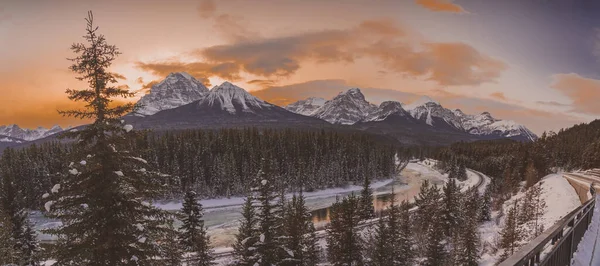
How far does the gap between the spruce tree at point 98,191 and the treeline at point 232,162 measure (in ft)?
234

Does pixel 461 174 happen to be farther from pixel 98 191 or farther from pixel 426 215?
pixel 98 191

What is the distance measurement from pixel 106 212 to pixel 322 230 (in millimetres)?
48401

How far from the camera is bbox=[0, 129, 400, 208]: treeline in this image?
90.1 m

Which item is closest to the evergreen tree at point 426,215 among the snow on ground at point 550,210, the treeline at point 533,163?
the snow on ground at point 550,210

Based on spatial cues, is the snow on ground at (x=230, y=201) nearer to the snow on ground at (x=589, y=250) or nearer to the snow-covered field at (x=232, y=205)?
the snow-covered field at (x=232, y=205)

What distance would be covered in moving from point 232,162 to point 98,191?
89537mm

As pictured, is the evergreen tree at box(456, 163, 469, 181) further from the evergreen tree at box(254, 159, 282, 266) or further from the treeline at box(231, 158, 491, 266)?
the evergreen tree at box(254, 159, 282, 266)

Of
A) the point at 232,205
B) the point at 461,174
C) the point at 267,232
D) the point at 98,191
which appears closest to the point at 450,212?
the point at 267,232

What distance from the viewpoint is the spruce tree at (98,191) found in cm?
1070

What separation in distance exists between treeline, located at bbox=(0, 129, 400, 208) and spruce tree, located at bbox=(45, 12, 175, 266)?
71178mm

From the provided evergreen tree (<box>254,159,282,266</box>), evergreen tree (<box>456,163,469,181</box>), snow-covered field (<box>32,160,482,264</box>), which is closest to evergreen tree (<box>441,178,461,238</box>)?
snow-covered field (<box>32,160,482,264</box>)

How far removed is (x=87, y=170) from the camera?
10773 mm

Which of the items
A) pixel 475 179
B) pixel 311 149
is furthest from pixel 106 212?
pixel 475 179

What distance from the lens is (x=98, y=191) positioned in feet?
35.9
